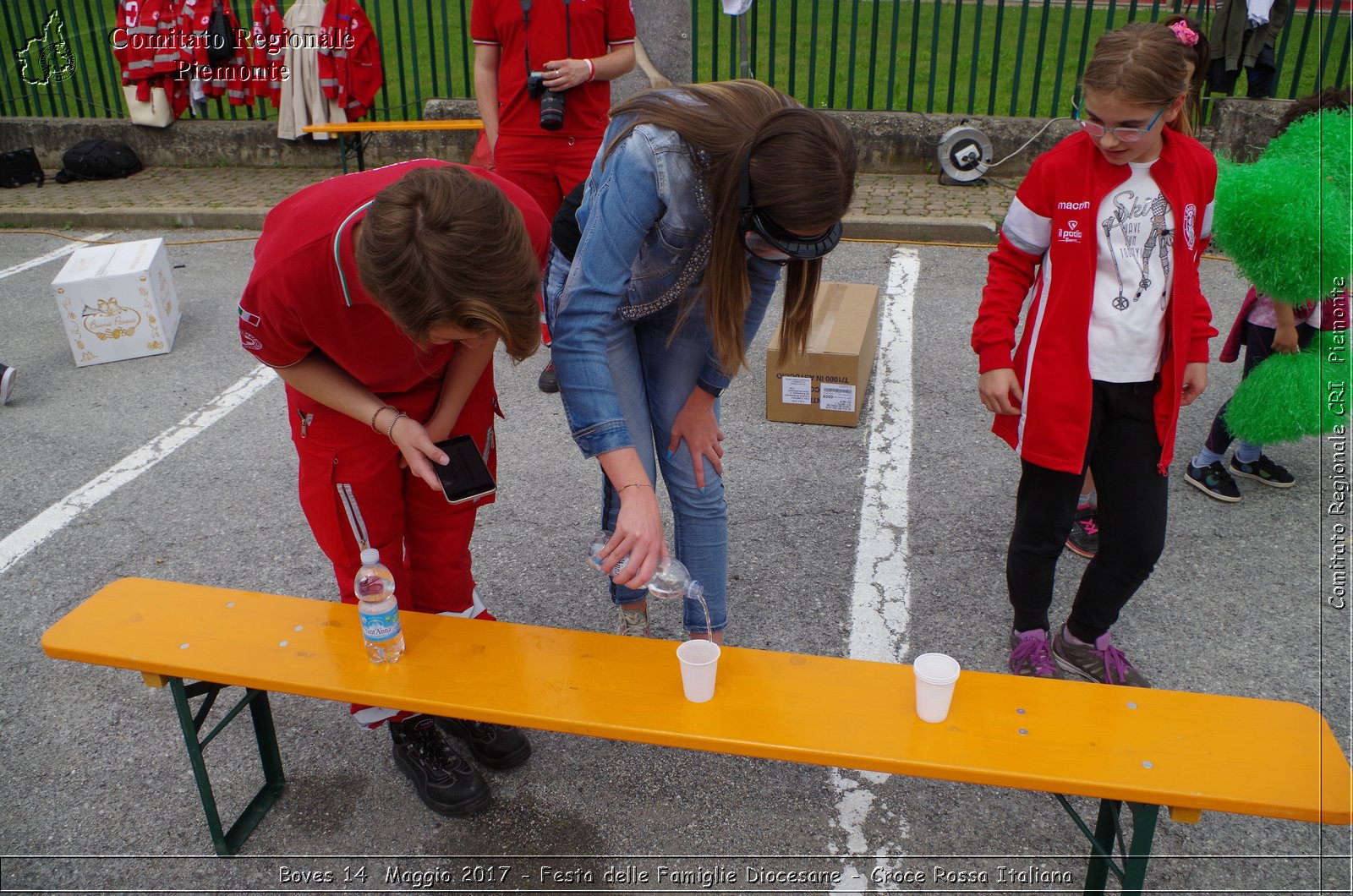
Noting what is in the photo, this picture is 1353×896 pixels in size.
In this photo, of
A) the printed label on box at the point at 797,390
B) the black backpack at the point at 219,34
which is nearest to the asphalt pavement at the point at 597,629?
the printed label on box at the point at 797,390

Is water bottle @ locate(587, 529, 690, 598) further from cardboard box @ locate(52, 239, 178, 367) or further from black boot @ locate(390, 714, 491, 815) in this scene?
cardboard box @ locate(52, 239, 178, 367)

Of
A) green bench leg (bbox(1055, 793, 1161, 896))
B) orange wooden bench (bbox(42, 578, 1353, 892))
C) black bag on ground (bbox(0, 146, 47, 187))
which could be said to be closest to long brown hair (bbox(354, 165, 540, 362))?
orange wooden bench (bbox(42, 578, 1353, 892))

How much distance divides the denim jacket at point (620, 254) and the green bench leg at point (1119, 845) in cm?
123

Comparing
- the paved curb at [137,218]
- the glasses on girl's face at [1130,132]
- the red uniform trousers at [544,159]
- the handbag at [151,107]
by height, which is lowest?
the paved curb at [137,218]

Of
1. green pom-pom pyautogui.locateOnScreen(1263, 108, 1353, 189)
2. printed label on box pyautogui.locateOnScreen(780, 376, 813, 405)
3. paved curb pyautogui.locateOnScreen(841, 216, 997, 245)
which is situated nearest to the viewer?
green pom-pom pyautogui.locateOnScreen(1263, 108, 1353, 189)

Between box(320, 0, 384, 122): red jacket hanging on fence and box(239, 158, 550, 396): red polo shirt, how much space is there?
6.81 m

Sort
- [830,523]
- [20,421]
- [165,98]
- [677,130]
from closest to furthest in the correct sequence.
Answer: [677,130] → [830,523] → [20,421] → [165,98]

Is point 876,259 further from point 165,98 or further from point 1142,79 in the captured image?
point 165,98

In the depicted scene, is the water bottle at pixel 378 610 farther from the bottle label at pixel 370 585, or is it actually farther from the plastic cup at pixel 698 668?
the plastic cup at pixel 698 668

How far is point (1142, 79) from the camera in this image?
7.25 ft

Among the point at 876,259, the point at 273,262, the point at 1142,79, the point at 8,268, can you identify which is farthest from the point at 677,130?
the point at 8,268

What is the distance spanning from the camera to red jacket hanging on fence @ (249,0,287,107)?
833cm

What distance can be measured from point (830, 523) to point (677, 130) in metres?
2.10

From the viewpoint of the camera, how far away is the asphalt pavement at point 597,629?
2.34m
